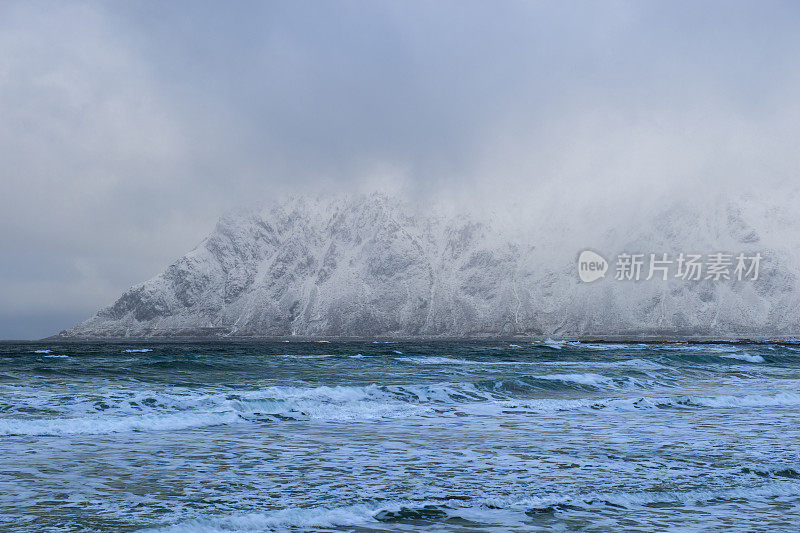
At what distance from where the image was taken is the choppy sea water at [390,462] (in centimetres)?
1001

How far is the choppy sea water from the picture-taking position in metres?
10.0

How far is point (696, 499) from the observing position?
11.2 meters

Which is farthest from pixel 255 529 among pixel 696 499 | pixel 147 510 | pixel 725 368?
pixel 725 368

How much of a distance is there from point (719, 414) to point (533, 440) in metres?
10.2

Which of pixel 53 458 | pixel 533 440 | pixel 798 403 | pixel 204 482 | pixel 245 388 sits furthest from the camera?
pixel 245 388

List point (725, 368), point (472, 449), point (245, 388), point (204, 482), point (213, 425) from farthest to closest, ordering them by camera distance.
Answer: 1. point (725, 368)
2. point (245, 388)
3. point (213, 425)
4. point (472, 449)
5. point (204, 482)

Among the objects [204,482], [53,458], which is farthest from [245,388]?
[204,482]

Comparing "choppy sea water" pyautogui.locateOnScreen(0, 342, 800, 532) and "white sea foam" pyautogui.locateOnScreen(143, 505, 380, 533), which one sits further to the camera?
"choppy sea water" pyautogui.locateOnScreen(0, 342, 800, 532)

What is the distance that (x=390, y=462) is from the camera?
1430 cm

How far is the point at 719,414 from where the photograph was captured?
2384cm

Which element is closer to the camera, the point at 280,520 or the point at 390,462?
the point at 280,520

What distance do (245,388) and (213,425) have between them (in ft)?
36.5

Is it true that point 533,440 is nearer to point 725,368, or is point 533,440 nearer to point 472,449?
point 472,449

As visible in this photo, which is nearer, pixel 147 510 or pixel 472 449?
pixel 147 510
